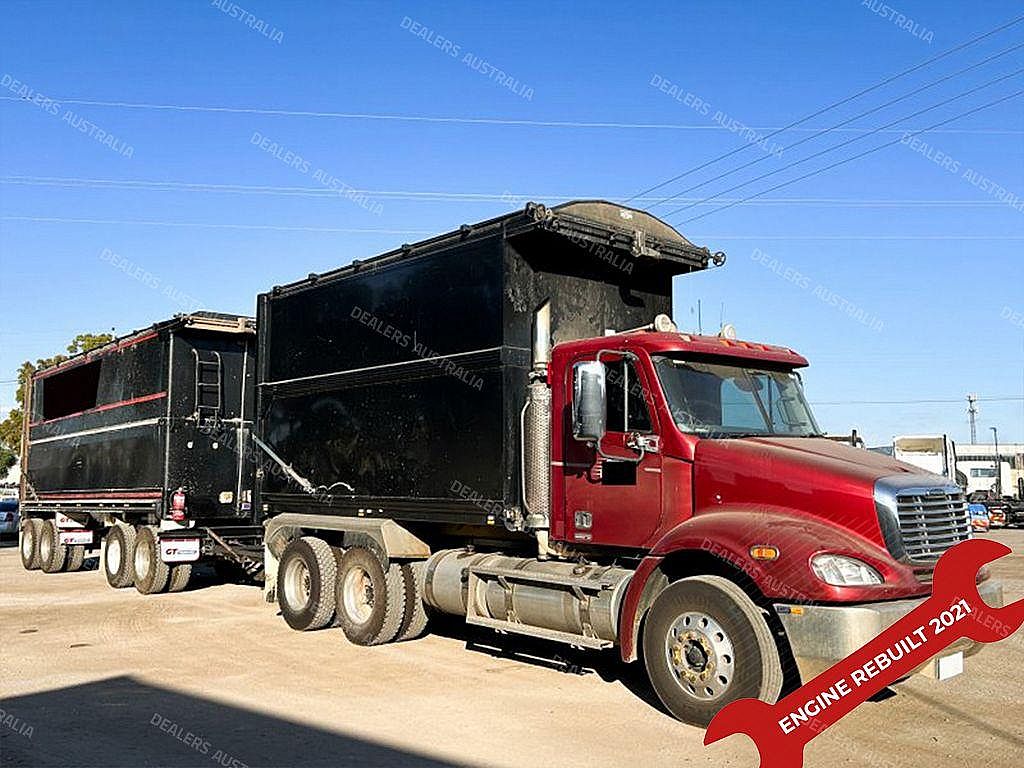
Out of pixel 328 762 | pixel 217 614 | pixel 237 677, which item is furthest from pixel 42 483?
pixel 328 762

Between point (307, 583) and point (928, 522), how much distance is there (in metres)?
7.37

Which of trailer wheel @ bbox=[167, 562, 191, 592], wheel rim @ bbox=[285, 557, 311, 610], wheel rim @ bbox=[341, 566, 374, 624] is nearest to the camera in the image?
wheel rim @ bbox=[341, 566, 374, 624]

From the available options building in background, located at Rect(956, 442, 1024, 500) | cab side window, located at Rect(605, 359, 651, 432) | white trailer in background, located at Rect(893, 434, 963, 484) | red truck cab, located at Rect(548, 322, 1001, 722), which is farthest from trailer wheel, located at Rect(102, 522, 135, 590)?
building in background, located at Rect(956, 442, 1024, 500)

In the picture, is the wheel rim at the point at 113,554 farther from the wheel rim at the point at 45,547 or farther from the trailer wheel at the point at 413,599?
the trailer wheel at the point at 413,599

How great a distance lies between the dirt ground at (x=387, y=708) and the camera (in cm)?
639

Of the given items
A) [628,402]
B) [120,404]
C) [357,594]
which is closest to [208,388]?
[120,404]

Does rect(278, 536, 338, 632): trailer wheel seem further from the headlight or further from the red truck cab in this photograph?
the headlight

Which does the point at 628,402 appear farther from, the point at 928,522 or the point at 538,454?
the point at 928,522

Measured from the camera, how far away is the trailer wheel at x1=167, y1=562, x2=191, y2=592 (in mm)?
15266

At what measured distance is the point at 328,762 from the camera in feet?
Result: 20.3

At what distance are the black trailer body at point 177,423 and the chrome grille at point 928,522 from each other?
389 inches

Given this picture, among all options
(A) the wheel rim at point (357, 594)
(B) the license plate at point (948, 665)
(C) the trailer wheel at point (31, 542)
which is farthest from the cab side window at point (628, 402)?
(C) the trailer wheel at point (31, 542)

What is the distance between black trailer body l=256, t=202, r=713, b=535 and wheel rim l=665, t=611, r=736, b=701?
2.34m

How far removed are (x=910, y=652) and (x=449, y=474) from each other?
4.89m
